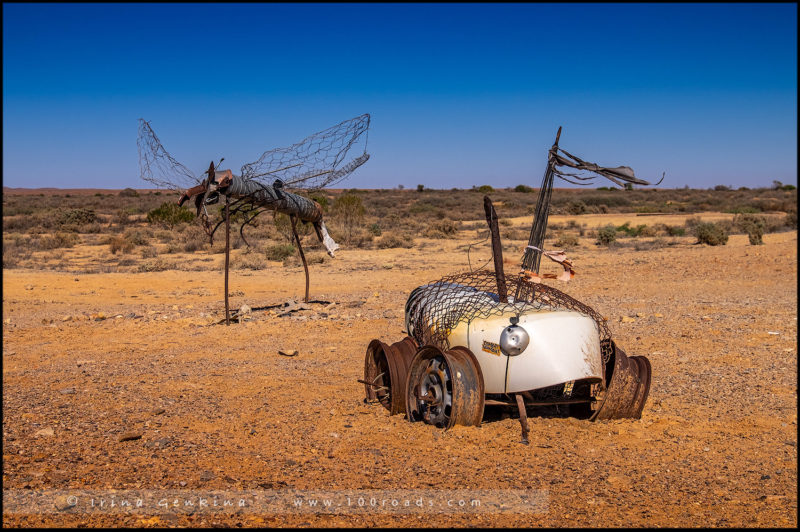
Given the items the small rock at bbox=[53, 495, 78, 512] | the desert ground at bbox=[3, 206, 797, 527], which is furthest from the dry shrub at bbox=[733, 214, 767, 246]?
the small rock at bbox=[53, 495, 78, 512]

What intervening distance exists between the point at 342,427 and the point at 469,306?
1534mm

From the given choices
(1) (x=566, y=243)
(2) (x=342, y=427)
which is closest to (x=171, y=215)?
(1) (x=566, y=243)

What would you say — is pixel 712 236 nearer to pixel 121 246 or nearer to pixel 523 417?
pixel 523 417

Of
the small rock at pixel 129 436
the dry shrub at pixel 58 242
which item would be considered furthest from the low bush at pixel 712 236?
the dry shrub at pixel 58 242

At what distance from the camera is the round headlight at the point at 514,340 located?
16.9 feet

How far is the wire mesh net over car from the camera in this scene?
568 centimetres

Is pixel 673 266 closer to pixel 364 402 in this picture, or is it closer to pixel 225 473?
pixel 364 402

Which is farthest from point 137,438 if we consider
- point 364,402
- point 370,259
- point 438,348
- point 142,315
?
point 370,259

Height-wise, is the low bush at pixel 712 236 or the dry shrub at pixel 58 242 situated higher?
the low bush at pixel 712 236

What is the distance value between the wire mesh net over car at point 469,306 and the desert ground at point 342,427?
840 mm

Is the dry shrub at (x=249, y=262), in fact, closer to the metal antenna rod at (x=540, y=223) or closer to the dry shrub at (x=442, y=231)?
the dry shrub at (x=442, y=231)

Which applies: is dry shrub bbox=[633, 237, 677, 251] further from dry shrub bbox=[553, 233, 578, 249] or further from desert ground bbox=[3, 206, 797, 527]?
desert ground bbox=[3, 206, 797, 527]

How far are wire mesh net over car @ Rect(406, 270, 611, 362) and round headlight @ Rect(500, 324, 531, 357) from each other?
0.29 meters

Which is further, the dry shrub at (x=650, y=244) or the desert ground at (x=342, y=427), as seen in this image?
the dry shrub at (x=650, y=244)
